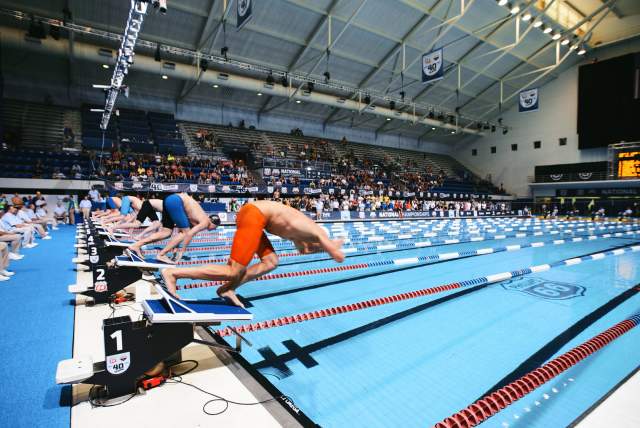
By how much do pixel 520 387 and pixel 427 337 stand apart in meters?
1.05

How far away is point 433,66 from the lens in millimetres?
13789

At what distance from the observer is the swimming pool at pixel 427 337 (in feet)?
6.88

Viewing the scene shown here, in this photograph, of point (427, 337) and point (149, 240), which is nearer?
point (427, 337)

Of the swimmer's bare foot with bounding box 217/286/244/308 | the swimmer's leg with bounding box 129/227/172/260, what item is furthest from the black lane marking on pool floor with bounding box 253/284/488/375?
the swimmer's leg with bounding box 129/227/172/260

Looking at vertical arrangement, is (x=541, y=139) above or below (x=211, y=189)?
above

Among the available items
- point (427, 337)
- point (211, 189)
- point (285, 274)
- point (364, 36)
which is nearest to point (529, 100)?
point (364, 36)

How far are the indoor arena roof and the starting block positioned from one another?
15015 millimetres

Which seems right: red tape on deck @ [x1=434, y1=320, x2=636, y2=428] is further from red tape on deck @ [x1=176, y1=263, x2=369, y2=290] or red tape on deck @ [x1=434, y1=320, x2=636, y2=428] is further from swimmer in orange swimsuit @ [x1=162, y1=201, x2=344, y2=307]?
red tape on deck @ [x1=176, y1=263, x2=369, y2=290]

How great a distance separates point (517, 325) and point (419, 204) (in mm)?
19342

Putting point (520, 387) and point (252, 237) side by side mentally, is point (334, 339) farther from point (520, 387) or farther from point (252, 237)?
point (520, 387)

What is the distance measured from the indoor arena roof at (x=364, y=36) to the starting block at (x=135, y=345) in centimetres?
1501

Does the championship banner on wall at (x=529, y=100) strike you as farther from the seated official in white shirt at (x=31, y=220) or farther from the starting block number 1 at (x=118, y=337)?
the seated official in white shirt at (x=31, y=220)

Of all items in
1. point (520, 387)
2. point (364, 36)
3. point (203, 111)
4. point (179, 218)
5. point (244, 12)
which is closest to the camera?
point (520, 387)

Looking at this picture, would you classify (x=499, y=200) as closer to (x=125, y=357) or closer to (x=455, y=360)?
(x=455, y=360)
